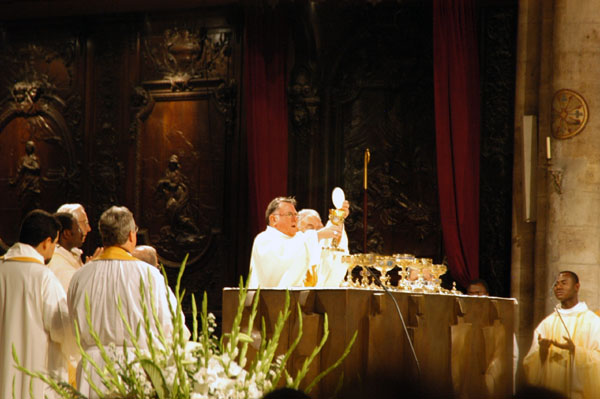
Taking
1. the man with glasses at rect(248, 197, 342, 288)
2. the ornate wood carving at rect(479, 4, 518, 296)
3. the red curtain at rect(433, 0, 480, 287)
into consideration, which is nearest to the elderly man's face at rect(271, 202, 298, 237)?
the man with glasses at rect(248, 197, 342, 288)

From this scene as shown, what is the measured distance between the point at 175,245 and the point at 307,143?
201 cm

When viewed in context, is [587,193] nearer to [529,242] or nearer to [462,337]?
[529,242]

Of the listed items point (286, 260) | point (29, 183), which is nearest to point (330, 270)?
point (286, 260)

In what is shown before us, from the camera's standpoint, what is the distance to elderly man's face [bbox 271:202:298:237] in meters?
6.46

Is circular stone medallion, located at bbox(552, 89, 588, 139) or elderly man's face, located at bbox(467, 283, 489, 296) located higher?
circular stone medallion, located at bbox(552, 89, 588, 139)

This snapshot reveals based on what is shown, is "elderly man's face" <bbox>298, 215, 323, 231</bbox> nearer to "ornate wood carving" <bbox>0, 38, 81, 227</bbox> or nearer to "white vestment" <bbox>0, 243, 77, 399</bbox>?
"white vestment" <bbox>0, 243, 77, 399</bbox>

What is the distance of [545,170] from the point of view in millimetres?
8516

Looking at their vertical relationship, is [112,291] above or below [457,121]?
below

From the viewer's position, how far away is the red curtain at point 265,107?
9.70 meters

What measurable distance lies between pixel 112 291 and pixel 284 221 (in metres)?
2.00

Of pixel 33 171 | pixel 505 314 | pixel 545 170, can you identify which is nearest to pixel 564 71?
pixel 545 170

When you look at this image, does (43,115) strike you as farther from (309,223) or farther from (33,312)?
(33,312)

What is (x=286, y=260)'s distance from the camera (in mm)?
6070

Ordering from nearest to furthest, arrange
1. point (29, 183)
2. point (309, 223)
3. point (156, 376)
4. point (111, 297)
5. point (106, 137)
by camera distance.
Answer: point (156, 376), point (111, 297), point (309, 223), point (106, 137), point (29, 183)
